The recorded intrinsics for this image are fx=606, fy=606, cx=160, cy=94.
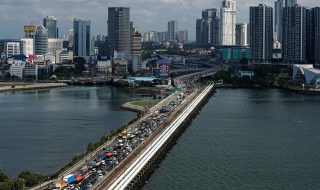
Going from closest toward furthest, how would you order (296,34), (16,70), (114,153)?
(114,153)
(16,70)
(296,34)

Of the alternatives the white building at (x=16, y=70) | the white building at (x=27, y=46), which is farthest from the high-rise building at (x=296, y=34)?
the white building at (x=27, y=46)

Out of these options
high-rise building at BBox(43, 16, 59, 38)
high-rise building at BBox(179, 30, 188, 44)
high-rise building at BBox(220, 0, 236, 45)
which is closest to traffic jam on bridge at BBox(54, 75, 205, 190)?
high-rise building at BBox(43, 16, 59, 38)

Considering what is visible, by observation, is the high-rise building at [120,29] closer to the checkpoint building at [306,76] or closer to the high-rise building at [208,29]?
the checkpoint building at [306,76]

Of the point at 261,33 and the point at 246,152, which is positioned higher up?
the point at 261,33

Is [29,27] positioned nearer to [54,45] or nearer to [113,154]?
[54,45]

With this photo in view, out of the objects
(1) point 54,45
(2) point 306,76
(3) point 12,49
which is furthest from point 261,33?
(3) point 12,49

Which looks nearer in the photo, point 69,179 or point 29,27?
point 69,179

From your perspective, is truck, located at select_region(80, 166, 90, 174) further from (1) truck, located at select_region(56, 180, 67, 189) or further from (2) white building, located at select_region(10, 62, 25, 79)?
(2) white building, located at select_region(10, 62, 25, 79)
